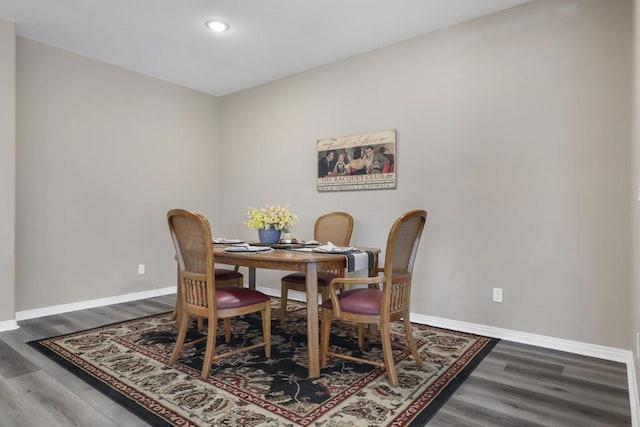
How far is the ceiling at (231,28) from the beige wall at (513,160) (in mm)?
269

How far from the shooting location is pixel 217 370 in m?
2.33

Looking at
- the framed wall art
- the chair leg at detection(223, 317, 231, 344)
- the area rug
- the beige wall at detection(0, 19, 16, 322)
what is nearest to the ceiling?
the beige wall at detection(0, 19, 16, 322)

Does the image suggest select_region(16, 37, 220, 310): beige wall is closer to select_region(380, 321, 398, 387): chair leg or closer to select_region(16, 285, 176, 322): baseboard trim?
select_region(16, 285, 176, 322): baseboard trim

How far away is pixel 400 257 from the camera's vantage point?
2.23 m

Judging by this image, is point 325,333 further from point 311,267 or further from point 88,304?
point 88,304

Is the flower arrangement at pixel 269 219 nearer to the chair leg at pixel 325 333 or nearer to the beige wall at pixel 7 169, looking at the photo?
the chair leg at pixel 325 333

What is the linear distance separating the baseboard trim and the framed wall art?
236 cm

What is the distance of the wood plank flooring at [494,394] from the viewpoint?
1774 millimetres

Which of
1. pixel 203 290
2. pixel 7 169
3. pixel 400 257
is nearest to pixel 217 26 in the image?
pixel 7 169

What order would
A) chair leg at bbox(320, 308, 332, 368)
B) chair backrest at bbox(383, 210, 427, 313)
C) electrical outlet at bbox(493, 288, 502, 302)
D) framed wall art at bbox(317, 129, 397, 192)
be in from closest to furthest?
chair backrest at bbox(383, 210, 427, 313), chair leg at bbox(320, 308, 332, 368), electrical outlet at bbox(493, 288, 502, 302), framed wall art at bbox(317, 129, 397, 192)

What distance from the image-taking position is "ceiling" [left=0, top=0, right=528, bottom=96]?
9.61ft

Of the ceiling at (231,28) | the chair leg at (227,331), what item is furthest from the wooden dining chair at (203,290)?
the ceiling at (231,28)

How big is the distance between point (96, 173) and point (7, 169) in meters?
0.86

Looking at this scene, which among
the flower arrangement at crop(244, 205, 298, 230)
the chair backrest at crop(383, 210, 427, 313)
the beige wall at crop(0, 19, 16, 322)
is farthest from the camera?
the beige wall at crop(0, 19, 16, 322)
